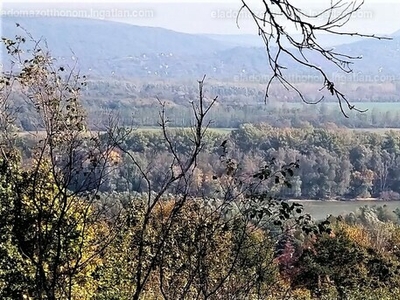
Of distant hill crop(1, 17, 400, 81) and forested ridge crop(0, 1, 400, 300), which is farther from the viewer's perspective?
distant hill crop(1, 17, 400, 81)

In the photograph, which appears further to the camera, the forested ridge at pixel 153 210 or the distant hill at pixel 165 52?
the distant hill at pixel 165 52

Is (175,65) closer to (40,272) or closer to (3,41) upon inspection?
(3,41)

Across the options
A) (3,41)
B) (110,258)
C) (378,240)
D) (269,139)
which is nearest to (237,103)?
(269,139)

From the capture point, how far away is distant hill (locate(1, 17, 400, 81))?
28.6 m

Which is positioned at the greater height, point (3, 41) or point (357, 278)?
point (3, 41)

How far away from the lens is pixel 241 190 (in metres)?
2.90

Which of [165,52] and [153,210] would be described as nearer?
[153,210]

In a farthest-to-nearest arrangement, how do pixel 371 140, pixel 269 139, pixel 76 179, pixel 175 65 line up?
1. pixel 175 65
2. pixel 371 140
3. pixel 269 139
4. pixel 76 179

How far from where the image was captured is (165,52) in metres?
42.2

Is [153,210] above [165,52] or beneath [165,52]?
beneath

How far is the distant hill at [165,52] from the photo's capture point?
2862 cm

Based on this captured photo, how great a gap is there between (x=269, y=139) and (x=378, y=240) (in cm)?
926

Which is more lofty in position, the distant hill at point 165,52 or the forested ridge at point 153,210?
the distant hill at point 165,52

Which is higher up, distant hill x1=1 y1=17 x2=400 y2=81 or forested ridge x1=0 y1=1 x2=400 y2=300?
distant hill x1=1 y1=17 x2=400 y2=81
